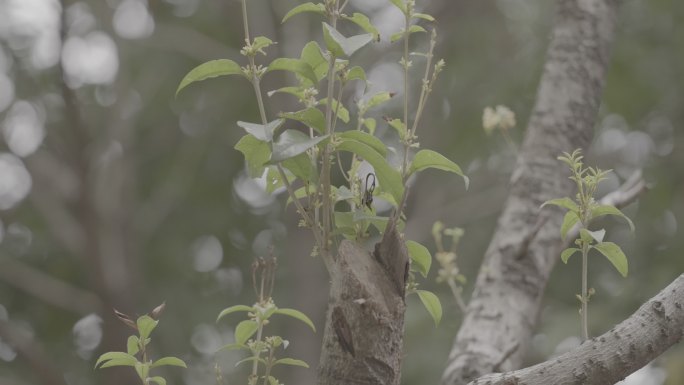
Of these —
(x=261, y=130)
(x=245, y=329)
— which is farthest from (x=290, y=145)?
(x=245, y=329)

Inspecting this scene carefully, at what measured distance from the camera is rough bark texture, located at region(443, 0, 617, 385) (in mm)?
2121

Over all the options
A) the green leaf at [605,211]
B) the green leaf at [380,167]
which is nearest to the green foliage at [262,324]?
the green leaf at [380,167]

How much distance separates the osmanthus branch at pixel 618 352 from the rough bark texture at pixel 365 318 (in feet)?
0.52

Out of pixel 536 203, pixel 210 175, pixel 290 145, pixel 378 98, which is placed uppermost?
pixel 210 175

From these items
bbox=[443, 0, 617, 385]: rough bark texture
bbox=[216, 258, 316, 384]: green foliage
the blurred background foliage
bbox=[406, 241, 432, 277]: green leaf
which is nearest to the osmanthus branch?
bbox=[406, 241, 432, 277]: green leaf

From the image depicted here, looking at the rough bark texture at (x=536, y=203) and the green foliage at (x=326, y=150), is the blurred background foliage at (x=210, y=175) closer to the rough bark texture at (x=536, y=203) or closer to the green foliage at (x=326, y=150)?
the rough bark texture at (x=536, y=203)

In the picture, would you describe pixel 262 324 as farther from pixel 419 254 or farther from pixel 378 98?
pixel 378 98

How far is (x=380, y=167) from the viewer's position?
50.7 inches

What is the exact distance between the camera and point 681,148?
5.43 m

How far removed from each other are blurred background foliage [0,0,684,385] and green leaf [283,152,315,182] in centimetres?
296

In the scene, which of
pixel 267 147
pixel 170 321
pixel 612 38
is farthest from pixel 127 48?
pixel 267 147

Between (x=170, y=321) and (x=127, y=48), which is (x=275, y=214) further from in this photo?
(x=127, y=48)

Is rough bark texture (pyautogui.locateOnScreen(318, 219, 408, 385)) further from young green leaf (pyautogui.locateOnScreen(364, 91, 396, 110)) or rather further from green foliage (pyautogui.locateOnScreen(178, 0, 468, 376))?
young green leaf (pyautogui.locateOnScreen(364, 91, 396, 110))

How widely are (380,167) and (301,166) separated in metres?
0.12
